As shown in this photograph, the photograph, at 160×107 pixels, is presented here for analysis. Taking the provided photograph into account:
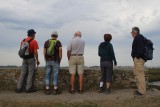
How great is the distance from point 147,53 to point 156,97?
1616 mm

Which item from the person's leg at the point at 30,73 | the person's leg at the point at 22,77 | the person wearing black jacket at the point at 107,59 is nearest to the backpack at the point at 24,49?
the person's leg at the point at 30,73

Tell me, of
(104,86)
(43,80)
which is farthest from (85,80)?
(43,80)

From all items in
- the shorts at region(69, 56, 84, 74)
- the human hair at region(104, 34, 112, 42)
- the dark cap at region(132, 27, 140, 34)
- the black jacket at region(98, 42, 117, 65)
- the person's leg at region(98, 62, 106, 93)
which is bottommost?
the person's leg at region(98, 62, 106, 93)

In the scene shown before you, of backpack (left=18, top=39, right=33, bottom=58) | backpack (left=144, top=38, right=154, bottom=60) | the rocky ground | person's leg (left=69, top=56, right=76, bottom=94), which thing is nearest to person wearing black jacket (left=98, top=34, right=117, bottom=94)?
the rocky ground

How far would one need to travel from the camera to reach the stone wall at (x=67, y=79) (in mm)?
13258

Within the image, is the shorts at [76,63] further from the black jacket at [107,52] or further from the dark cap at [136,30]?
the dark cap at [136,30]

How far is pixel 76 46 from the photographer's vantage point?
39.8 feet

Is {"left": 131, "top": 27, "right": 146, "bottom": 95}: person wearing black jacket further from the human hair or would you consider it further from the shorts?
the shorts

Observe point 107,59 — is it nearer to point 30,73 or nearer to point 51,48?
point 51,48

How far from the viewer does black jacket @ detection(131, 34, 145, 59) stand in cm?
1161

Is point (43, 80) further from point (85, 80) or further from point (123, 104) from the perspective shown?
point (123, 104)

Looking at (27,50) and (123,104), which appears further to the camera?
(27,50)

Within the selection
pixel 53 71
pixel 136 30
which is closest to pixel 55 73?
pixel 53 71

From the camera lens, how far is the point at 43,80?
13.3 m
